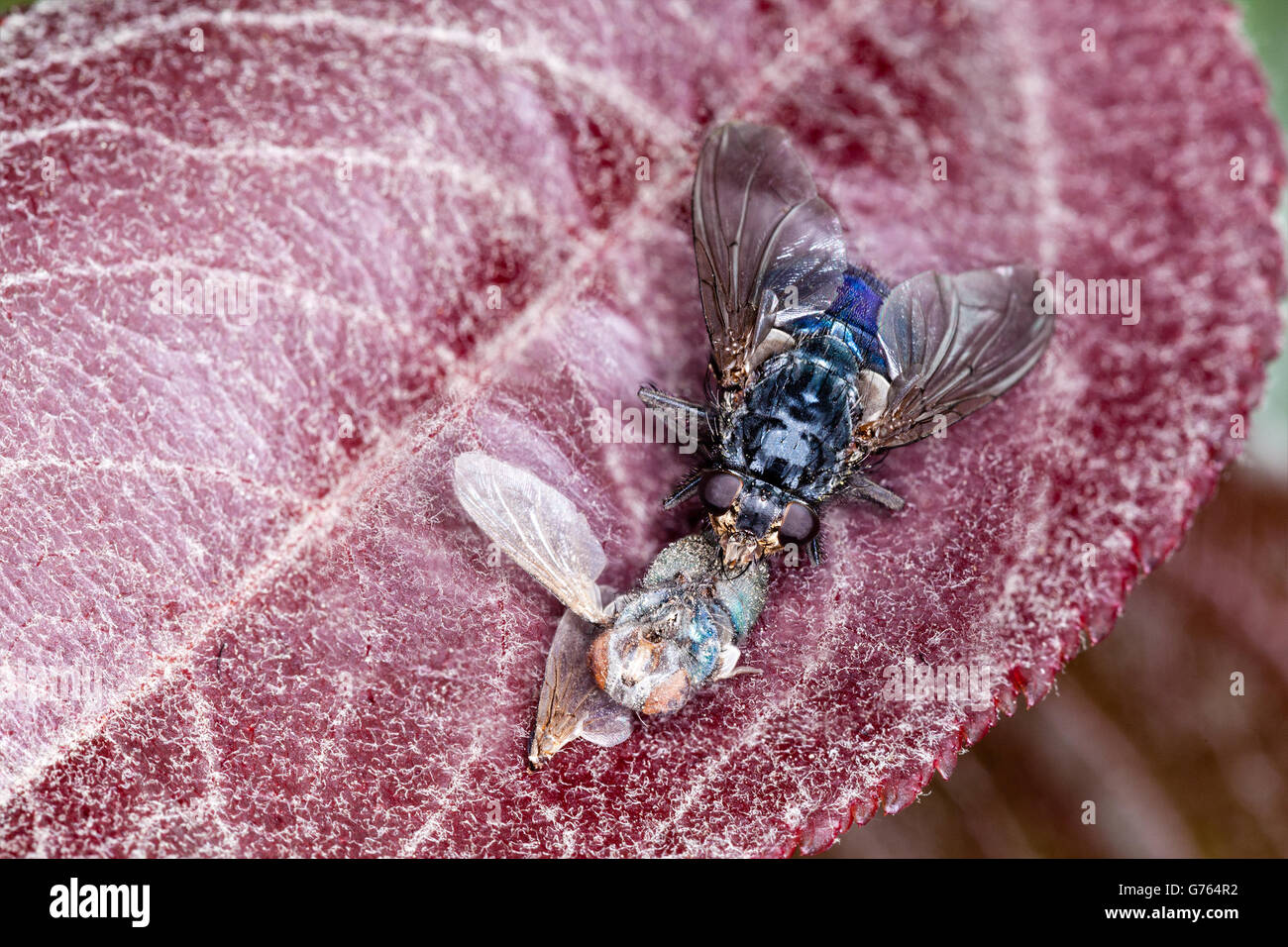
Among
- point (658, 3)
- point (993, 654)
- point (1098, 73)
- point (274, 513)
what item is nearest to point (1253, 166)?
point (1098, 73)

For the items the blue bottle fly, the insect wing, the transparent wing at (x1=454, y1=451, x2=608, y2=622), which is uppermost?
the blue bottle fly

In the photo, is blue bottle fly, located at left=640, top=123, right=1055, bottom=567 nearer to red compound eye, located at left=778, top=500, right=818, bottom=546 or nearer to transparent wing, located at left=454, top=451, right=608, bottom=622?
red compound eye, located at left=778, top=500, right=818, bottom=546

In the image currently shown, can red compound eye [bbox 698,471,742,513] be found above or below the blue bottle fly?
below

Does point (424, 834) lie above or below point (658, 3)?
below

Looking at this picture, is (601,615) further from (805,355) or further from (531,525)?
(805,355)

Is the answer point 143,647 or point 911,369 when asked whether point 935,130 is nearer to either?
point 911,369

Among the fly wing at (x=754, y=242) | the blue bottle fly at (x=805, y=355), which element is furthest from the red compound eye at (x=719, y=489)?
the fly wing at (x=754, y=242)

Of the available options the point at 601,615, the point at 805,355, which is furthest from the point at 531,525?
the point at 805,355

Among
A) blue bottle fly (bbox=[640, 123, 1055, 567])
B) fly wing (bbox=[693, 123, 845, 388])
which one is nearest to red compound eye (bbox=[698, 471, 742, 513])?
blue bottle fly (bbox=[640, 123, 1055, 567])
